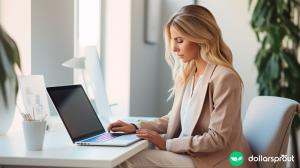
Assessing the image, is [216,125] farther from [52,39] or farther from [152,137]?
[52,39]

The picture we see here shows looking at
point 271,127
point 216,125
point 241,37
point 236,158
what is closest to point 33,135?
point 216,125

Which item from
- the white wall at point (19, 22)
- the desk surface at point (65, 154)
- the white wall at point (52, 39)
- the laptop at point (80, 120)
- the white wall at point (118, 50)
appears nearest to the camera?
the desk surface at point (65, 154)

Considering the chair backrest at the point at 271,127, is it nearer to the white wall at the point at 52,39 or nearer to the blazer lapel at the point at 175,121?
the blazer lapel at the point at 175,121

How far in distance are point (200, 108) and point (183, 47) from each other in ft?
0.87

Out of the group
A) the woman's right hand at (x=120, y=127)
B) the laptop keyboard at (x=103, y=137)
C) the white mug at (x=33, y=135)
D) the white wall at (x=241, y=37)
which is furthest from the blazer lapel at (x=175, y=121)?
the white wall at (x=241, y=37)

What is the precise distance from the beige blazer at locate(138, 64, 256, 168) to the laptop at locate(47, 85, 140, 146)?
0.22 metres

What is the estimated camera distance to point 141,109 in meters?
3.90

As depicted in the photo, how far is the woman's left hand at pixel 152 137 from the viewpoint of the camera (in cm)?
194

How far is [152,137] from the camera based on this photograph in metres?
1.96

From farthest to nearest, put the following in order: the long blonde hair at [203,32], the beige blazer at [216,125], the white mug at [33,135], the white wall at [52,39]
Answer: the white wall at [52,39]
the long blonde hair at [203,32]
the beige blazer at [216,125]
the white mug at [33,135]

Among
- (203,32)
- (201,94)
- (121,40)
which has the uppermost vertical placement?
(203,32)

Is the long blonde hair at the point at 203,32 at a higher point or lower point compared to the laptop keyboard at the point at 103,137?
higher

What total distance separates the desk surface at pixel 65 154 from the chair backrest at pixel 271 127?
489mm

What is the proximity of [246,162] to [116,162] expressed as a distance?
68 cm
